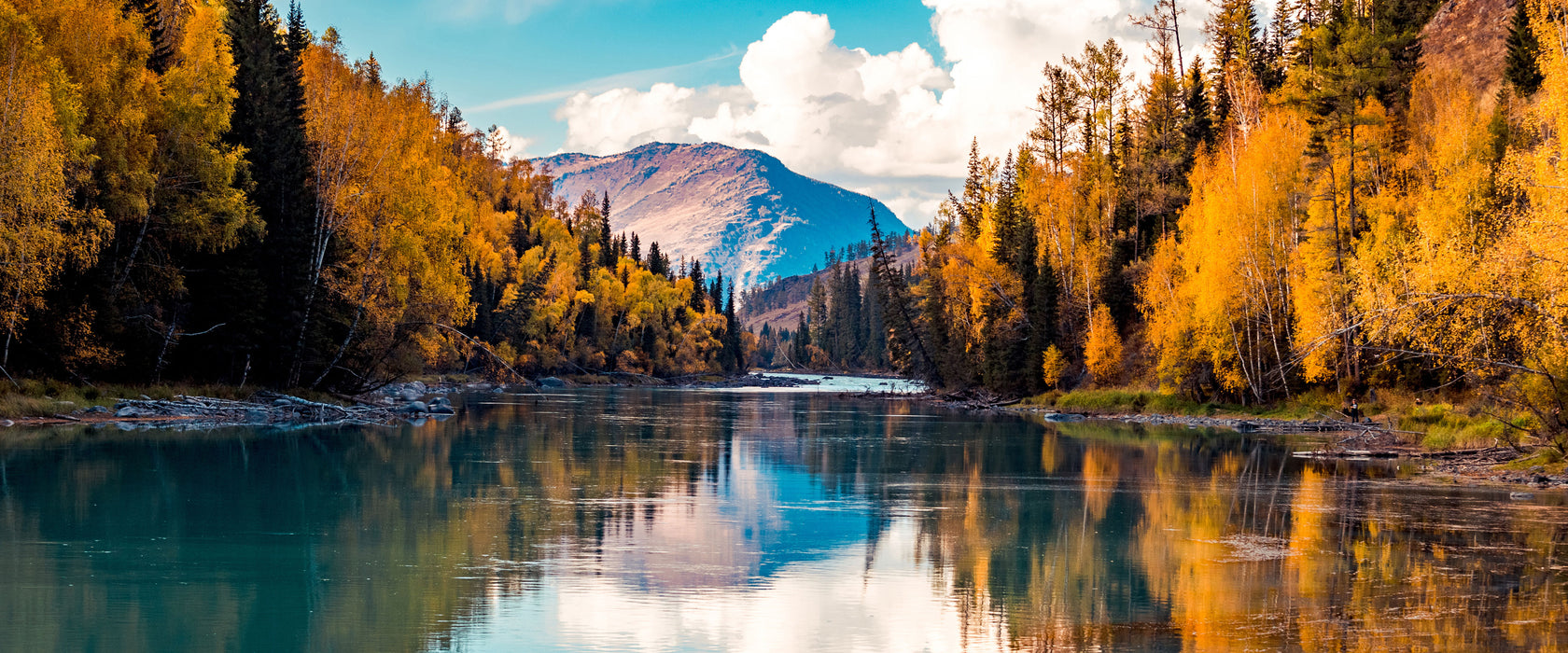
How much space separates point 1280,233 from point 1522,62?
14.5 metres

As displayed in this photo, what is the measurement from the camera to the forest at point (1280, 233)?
84.4ft

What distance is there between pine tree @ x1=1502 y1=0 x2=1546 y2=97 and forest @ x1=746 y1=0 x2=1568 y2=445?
129 mm

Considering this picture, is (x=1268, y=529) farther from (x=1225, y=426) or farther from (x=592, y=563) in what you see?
(x=1225, y=426)

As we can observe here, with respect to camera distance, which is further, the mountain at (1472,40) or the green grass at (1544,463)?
the mountain at (1472,40)

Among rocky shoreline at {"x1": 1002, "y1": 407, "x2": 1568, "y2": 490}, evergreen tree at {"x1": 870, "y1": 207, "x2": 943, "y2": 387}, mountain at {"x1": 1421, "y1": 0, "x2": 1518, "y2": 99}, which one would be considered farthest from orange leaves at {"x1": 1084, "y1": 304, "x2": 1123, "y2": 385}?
mountain at {"x1": 1421, "y1": 0, "x2": 1518, "y2": 99}

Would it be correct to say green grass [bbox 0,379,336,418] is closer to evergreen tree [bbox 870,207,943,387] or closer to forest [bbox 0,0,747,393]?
forest [bbox 0,0,747,393]

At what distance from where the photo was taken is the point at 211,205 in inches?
1507

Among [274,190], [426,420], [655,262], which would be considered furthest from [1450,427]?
[655,262]

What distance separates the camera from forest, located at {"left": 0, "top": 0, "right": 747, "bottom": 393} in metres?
32.7

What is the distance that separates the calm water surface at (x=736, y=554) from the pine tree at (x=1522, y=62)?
30.8 m

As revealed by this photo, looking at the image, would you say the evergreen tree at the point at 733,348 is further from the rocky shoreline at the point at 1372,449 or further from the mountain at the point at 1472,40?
the mountain at the point at 1472,40

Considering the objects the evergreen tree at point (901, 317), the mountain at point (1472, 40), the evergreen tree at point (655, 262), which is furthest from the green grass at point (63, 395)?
the evergreen tree at point (655, 262)

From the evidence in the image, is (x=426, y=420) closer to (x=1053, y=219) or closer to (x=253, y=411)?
(x=253, y=411)

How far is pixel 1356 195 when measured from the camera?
4775 cm
